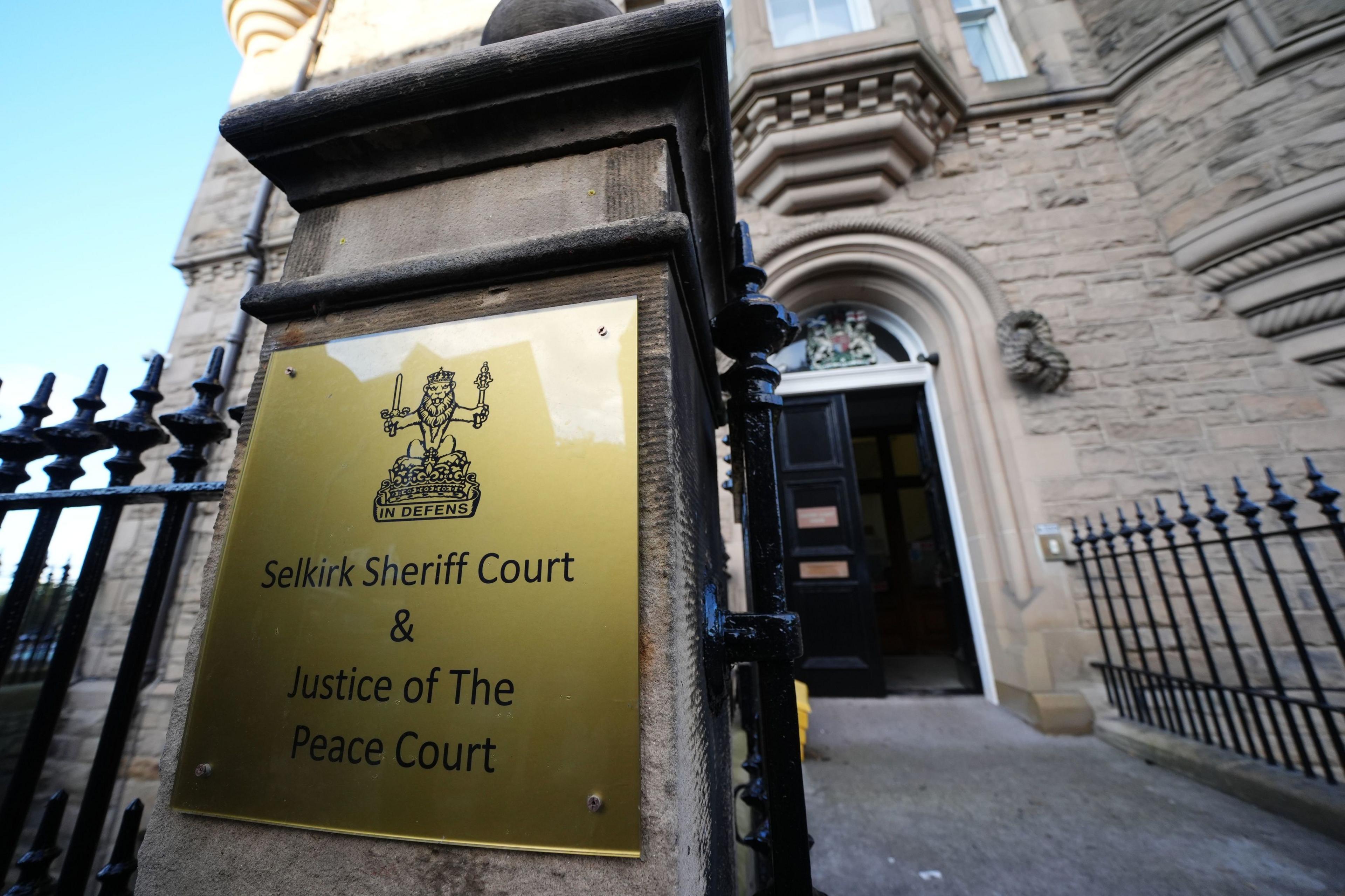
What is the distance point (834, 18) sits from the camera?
4922 mm

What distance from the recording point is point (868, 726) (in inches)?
121

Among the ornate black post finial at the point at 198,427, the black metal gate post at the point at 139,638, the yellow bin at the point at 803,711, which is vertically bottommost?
the yellow bin at the point at 803,711

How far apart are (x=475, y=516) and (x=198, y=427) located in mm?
1014

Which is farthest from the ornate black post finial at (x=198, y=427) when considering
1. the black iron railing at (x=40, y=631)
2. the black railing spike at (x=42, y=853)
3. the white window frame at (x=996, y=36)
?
the white window frame at (x=996, y=36)

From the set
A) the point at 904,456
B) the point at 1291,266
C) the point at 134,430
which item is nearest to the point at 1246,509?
the point at 1291,266

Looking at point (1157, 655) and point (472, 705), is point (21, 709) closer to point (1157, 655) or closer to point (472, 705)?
point (472, 705)

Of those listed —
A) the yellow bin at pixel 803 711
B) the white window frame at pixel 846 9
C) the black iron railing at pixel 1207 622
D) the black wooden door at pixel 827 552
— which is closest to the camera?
the black iron railing at pixel 1207 622

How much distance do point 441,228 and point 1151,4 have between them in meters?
6.57

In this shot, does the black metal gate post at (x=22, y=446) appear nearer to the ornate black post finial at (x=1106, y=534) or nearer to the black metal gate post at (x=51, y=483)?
the black metal gate post at (x=51, y=483)

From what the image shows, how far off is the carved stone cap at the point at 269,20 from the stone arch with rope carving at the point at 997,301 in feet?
22.3

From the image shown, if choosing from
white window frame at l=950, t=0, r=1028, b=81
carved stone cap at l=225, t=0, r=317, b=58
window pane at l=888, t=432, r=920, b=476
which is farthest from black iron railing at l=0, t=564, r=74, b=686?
window pane at l=888, t=432, r=920, b=476

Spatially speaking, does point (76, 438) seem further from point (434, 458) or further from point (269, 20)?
point (269, 20)

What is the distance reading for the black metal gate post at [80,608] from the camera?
3.36ft

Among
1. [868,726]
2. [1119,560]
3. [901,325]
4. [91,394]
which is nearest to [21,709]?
[91,394]
